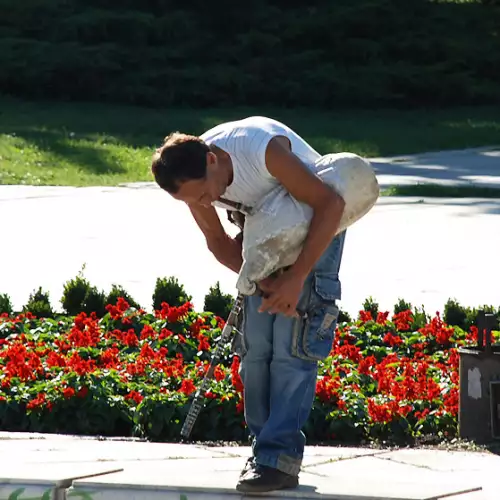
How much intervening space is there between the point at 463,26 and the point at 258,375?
28.3 m

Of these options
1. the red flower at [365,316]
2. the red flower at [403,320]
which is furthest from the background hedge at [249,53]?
the red flower at [403,320]

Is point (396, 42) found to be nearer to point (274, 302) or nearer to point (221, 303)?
point (221, 303)

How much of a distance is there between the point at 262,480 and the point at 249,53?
2518cm

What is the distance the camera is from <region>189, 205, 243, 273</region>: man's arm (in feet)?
14.0

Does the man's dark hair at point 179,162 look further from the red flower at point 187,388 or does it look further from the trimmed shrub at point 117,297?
the trimmed shrub at point 117,297

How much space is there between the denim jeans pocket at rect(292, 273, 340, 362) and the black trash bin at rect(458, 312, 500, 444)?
110cm

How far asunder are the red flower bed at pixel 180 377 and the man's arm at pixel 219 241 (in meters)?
1.13

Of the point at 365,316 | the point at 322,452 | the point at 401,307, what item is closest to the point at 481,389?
the point at 322,452

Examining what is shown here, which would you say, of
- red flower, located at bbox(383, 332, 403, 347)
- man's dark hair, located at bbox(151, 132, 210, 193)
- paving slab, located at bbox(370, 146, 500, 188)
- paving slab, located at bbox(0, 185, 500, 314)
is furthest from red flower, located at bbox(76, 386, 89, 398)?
paving slab, located at bbox(370, 146, 500, 188)

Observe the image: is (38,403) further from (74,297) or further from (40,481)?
(74,297)

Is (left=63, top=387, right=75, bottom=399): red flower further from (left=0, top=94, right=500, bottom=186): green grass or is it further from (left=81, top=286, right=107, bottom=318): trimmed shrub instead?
(left=0, top=94, right=500, bottom=186): green grass

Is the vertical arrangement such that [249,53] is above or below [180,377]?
above

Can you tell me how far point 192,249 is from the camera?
10.5 m

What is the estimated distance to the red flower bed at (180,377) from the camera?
5.27m
